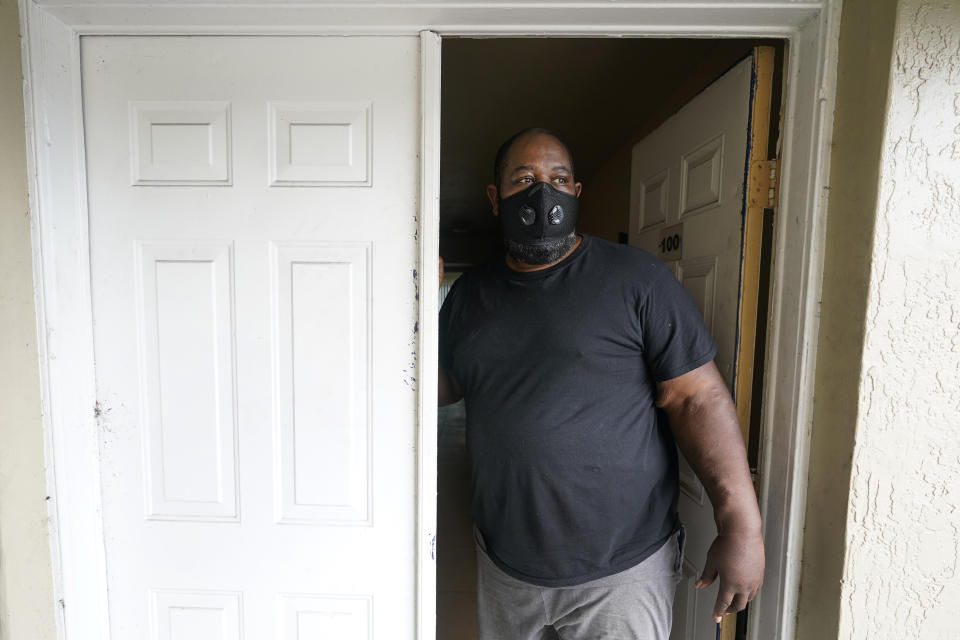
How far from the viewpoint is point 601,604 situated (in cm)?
109

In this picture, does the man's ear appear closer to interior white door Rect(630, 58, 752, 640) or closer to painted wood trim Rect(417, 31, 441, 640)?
painted wood trim Rect(417, 31, 441, 640)

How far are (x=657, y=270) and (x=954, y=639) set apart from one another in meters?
1.00

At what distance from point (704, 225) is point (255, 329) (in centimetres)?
134

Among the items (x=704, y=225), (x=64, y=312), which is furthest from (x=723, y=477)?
(x=64, y=312)

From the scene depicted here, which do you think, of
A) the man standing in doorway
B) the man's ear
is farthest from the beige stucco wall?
the man's ear

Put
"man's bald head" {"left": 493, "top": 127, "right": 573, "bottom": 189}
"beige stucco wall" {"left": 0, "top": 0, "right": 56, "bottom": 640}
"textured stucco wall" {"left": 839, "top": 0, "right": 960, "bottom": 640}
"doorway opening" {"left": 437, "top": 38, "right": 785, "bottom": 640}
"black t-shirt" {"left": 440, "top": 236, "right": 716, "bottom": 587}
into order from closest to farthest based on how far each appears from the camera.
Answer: "textured stucco wall" {"left": 839, "top": 0, "right": 960, "bottom": 640} < "beige stucco wall" {"left": 0, "top": 0, "right": 56, "bottom": 640} < "black t-shirt" {"left": 440, "top": 236, "right": 716, "bottom": 587} < "man's bald head" {"left": 493, "top": 127, "right": 573, "bottom": 189} < "doorway opening" {"left": 437, "top": 38, "right": 785, "bottom": 640}

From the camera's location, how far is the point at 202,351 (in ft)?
3.58

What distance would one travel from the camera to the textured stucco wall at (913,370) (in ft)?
2.75

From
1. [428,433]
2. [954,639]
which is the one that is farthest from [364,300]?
[954,639]

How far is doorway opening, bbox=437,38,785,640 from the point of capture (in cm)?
166

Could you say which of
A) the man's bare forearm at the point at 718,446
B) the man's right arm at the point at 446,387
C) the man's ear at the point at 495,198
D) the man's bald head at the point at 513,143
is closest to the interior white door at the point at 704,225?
the man's bare forearm at the point at 718,446

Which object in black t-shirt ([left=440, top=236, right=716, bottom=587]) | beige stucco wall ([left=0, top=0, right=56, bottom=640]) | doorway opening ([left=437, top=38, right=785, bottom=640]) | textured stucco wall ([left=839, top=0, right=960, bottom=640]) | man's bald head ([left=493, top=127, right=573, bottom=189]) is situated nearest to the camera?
textured stucco wall ([left=839, top=0, right=960, bottom=640])

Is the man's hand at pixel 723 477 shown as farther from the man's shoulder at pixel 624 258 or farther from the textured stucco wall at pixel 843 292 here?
the man's shoulder at pixel 624 258

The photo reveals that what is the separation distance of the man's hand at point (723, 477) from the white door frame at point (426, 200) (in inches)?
3.4
